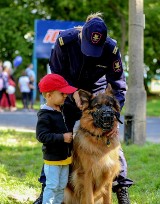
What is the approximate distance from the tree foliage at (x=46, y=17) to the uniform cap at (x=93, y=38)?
23.0 m

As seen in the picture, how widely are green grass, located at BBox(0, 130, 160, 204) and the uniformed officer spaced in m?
0.80

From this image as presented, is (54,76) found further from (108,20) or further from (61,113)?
(108,20)

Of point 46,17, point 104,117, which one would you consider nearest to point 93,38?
point 104,117

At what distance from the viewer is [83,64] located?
4926mm

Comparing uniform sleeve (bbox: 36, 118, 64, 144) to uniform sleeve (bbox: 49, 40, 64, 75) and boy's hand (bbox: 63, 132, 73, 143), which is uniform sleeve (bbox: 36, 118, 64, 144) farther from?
uniform sleeve (bbox: 49, 40, 64, 75)

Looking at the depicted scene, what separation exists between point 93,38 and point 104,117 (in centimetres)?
75

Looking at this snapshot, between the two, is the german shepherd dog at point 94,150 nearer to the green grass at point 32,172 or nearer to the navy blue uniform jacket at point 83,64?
the navy blue uniform jacket at point 83,64

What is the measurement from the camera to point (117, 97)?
4.95 m

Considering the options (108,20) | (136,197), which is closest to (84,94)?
(136,197)

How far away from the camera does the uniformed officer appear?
15.6 feet

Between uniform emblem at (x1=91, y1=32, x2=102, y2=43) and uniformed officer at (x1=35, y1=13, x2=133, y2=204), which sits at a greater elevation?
uniform emblem at (x1=91, y1=32, x2=102, y2=43)

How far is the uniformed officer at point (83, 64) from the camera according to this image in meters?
4.77

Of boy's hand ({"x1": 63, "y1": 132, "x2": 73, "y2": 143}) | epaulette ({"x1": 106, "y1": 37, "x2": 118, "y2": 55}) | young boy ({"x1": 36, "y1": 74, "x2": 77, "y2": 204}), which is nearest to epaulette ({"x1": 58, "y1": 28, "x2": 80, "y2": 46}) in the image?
epaulette ({"x1": 106, "y1": 37, "x2": 118, "y2": 55})

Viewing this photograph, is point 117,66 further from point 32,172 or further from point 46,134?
point 32,172
